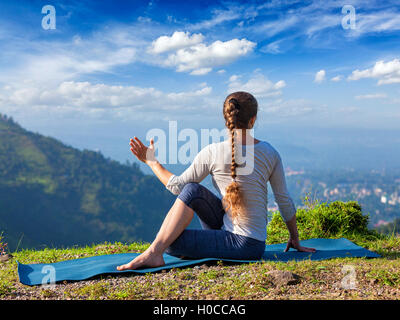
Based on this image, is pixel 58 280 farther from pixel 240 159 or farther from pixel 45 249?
pixel 45 249

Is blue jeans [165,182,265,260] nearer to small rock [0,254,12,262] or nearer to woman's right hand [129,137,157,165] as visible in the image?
woman's right hand [129,137,157,165]

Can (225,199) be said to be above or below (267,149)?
below

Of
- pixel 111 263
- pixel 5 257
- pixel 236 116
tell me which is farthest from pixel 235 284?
pixel 5 257

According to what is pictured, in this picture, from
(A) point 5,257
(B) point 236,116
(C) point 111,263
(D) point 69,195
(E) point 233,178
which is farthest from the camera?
(D) point 69,195

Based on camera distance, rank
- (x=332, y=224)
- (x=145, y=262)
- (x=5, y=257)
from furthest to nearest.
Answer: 1. (x=332, y=224)
2. (x=5, y=257)
3. (x=145, y=262)

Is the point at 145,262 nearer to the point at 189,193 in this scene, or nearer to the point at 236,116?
the point at 189,193

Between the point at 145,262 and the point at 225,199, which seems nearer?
the point at 225,199

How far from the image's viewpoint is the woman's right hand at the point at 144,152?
4.07m

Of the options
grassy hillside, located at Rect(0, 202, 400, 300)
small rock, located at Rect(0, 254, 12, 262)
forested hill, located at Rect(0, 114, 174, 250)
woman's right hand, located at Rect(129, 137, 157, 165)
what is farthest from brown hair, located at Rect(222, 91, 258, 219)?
forested hill, located at Rect(0, 114, 174, 250)

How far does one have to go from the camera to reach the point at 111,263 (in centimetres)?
454

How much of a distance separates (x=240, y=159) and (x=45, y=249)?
13.8ft

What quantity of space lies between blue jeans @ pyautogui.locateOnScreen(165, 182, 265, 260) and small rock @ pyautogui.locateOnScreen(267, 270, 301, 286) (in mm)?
630

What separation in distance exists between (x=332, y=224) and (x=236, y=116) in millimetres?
3778
